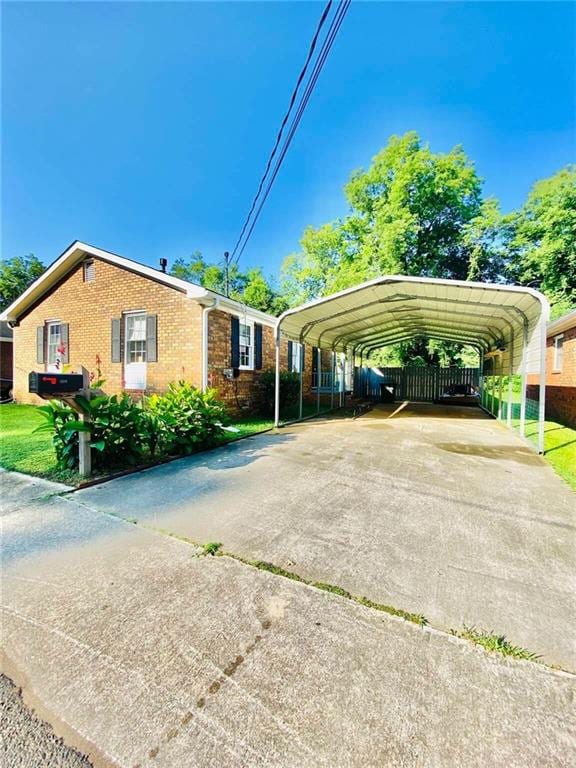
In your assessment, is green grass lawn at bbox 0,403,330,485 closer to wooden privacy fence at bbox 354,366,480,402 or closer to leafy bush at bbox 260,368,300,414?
leafy bush at bbox 260,368,300,414

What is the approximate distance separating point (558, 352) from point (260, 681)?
12.8 meters

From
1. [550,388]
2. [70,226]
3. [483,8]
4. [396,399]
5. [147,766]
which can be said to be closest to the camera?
[147,766]

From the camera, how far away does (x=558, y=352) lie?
1055cm

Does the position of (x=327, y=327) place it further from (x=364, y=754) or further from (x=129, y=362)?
(x=364, y=754)

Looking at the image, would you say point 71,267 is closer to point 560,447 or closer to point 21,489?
point 21,489

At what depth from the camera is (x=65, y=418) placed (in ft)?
15.5

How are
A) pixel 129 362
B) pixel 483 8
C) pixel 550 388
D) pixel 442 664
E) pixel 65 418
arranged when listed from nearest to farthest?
1. pixel 442 664
2. pixel 65 418
3. pixel 483 8
4. pixel 129 362
5. pixel 550 388

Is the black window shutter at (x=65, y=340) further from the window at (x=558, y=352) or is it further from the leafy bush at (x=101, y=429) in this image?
the window at (x=558, y=352)

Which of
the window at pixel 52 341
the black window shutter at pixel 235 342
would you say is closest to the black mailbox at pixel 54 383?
the black window shutter at pixel 235 342

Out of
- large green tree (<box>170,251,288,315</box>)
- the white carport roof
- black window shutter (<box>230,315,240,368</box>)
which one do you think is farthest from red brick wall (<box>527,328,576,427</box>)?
large green tree (<box>170,251,288,315</box>)

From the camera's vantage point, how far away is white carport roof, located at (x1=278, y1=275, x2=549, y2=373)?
270 inches

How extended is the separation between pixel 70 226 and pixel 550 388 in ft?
69.5

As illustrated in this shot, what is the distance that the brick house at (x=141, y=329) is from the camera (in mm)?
8414

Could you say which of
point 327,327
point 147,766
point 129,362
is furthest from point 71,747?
point 327,327
